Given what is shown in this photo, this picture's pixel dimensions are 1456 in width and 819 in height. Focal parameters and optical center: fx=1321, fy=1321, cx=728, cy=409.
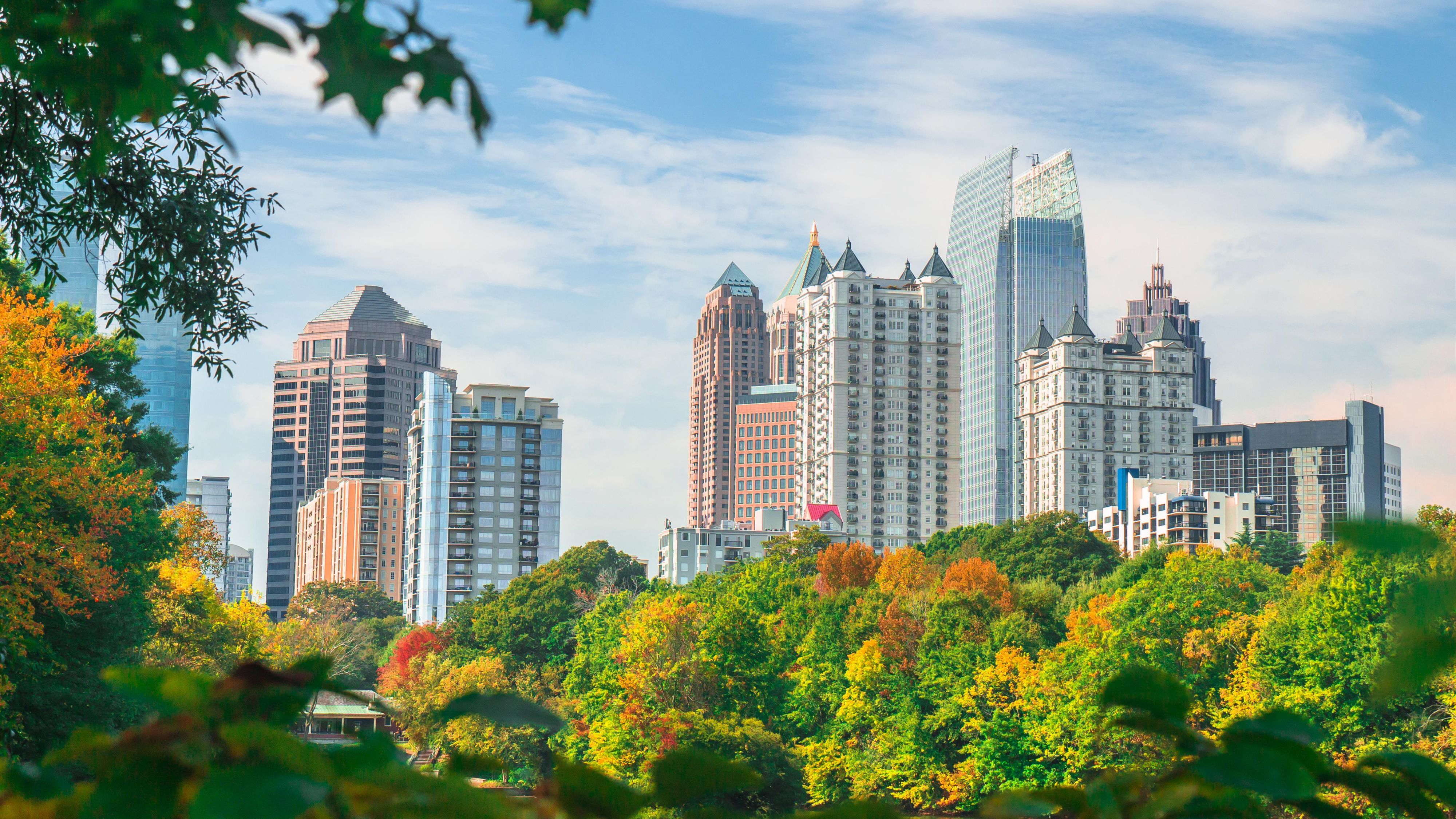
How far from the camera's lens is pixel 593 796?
1188 mm

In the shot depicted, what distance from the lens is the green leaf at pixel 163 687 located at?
3.56 ft

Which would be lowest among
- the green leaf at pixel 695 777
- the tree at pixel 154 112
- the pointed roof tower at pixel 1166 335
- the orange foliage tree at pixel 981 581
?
the orange foliage tree at pixel 981 581

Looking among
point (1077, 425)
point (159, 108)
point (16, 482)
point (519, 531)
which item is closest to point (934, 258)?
point (1077, 425)

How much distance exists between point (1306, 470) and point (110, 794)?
637ft

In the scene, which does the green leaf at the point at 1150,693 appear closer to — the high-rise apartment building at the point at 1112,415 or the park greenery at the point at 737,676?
the park greenery at the point at 737,676

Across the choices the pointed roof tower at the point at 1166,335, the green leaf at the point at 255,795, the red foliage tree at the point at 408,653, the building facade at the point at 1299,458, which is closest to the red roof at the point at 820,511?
the pointed roof tower at the point at 1166,335

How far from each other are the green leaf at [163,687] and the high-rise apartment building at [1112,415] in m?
149

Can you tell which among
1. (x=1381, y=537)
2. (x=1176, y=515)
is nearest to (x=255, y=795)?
(x=1381, y=537)

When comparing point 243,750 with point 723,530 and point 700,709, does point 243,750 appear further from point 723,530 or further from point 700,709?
point 723,530

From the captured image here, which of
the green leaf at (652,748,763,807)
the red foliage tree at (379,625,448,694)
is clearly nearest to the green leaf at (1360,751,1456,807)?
the green leaf at (652,748,763,807)

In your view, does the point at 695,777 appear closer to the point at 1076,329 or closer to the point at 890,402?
the point at 890,402

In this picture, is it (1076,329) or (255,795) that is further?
(1076,329)

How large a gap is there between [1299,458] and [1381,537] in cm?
19246

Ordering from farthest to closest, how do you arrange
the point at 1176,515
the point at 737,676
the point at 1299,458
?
1. the point at 1299,458
2. the point at 1176,515
3. the point at 737,676
